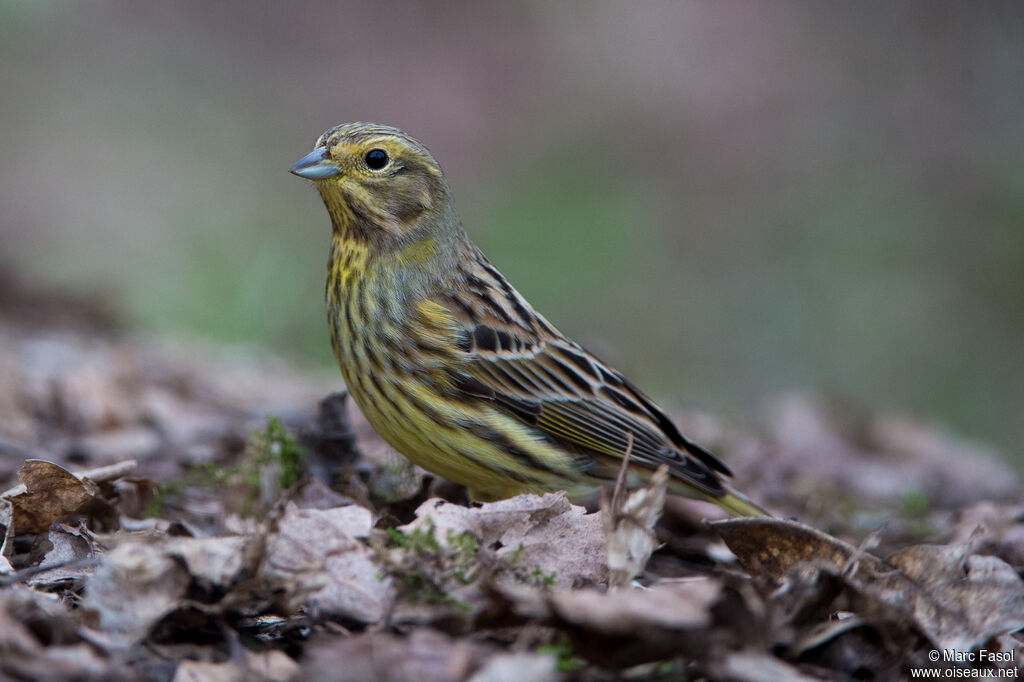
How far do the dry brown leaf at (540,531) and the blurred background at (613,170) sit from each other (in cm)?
559

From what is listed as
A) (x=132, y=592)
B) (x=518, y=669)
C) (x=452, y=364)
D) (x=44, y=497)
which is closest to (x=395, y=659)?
(x=518, y=669)

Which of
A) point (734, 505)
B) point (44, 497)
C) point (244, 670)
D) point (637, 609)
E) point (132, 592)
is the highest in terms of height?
point (734, 505)

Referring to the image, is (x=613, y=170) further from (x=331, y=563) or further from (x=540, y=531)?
(x=331, y=563)

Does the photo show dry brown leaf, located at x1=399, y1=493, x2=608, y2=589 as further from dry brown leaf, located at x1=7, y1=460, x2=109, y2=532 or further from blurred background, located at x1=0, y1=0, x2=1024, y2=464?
blurred background, located at x1=0, y1=0, x2=1024, y2=464

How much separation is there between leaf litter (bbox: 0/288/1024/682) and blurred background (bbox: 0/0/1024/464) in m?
4.99

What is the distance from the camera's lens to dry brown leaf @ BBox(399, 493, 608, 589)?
11.6ft

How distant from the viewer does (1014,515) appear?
5312 mm

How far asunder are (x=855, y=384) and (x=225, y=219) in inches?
319

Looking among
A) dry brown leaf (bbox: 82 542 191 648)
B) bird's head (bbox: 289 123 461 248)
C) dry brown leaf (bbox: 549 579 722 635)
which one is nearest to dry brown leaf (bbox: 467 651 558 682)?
dry brown leaf (bbox: 549 579 722 635)

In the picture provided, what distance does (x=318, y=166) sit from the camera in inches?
209

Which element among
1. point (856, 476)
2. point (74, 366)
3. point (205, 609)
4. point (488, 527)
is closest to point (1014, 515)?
point (856, 476)

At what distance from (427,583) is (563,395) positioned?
2.44 metres

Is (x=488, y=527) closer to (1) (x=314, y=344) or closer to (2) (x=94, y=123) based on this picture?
(1) (x=314, y=344)

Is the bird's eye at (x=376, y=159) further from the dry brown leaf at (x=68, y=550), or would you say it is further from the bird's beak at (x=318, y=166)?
the dry brown leaf at (x=68, y=550)
